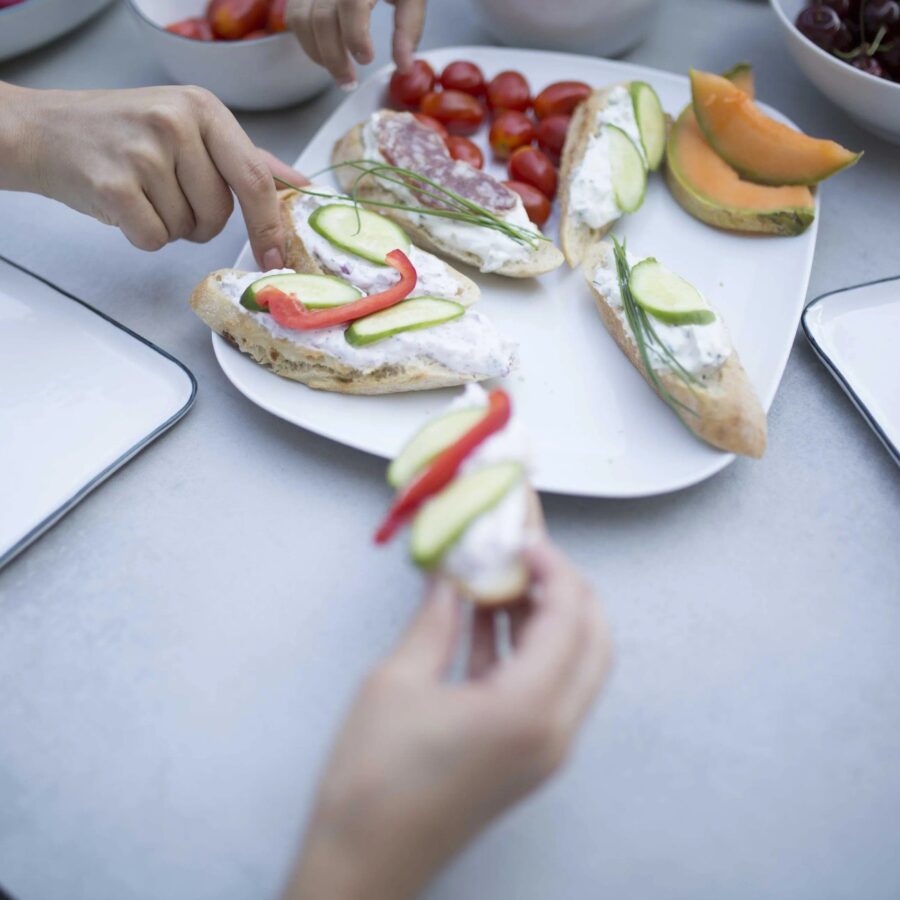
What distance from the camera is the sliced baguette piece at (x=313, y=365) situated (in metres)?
1.83

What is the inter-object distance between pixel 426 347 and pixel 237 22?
123 cm

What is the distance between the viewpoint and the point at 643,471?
1.72 meters

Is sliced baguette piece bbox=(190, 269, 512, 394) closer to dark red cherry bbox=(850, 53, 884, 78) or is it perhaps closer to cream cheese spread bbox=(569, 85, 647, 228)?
cream cheese spread bbox=(569, 85, 647, 228)

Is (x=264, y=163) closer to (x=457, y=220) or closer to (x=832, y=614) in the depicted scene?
(x=457, y=220)

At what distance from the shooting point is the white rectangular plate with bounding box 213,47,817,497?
5.70 feet

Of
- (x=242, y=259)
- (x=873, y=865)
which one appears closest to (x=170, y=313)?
(x=242, y=259)

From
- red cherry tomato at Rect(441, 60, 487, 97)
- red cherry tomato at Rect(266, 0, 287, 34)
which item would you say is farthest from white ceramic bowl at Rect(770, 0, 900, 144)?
Result: red cherry tomato at Rect(266, 0, 287, 34)

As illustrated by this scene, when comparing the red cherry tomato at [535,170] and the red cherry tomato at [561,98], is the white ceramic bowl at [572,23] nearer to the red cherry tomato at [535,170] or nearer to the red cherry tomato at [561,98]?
the red cherry tomato at [561,98]

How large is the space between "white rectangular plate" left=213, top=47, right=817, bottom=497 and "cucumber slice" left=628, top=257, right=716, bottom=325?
15cm

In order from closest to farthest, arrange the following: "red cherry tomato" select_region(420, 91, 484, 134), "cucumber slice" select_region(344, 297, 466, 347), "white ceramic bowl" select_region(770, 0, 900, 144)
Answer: "cucumber slice" select_region(344, 297, 466, 347)
"white ceramic bowl" select_region(770, 0, 900, 144)
"red cherry tomato" select_region(420, 91, 484, 134)

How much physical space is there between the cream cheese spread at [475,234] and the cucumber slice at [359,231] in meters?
0.10

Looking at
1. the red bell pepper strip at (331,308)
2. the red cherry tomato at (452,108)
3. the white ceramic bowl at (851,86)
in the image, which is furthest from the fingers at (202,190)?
the white ceramic bowl at (851,86)

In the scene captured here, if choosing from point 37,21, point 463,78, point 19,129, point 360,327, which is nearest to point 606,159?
point 463,78

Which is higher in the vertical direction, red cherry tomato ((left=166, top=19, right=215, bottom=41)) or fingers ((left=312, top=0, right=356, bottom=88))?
fingers ((left=312, top=0, right=356, bottom=88))
